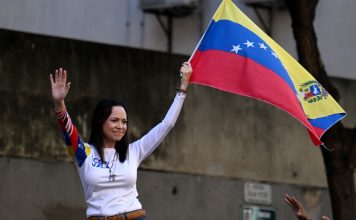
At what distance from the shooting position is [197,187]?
47.2 ft

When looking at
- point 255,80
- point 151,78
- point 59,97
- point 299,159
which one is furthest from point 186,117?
point 59,97

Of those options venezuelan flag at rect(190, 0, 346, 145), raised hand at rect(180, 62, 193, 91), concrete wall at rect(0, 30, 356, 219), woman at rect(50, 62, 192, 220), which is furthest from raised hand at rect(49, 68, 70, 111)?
concrete wall at rect(0, 30, 356, 219)

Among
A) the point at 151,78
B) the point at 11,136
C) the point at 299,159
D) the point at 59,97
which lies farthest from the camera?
the point at 299,159

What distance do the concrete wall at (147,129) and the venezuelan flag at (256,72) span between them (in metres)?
3.99

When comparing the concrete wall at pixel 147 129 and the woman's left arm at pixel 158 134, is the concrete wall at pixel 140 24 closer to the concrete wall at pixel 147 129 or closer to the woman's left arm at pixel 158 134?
the concrete wall at pixel 147 129

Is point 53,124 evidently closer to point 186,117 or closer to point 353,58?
point 186,117

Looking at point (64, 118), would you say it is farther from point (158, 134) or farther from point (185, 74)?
point (185, 74)

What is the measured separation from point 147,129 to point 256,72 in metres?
4.79

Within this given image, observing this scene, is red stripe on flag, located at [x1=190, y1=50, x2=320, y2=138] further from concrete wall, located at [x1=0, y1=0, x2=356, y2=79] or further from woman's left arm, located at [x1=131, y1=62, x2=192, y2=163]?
concrete wall, located at [x1=0, y1=0, x2=356, y2=79]

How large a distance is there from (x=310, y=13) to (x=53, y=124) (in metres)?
2.91

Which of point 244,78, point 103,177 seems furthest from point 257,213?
point 103,177

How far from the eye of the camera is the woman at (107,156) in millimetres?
7887

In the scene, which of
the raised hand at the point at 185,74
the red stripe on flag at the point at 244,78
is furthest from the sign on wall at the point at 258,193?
the raised hand at the point at 185,74

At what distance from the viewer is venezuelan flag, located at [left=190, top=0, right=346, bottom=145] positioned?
361 inches
